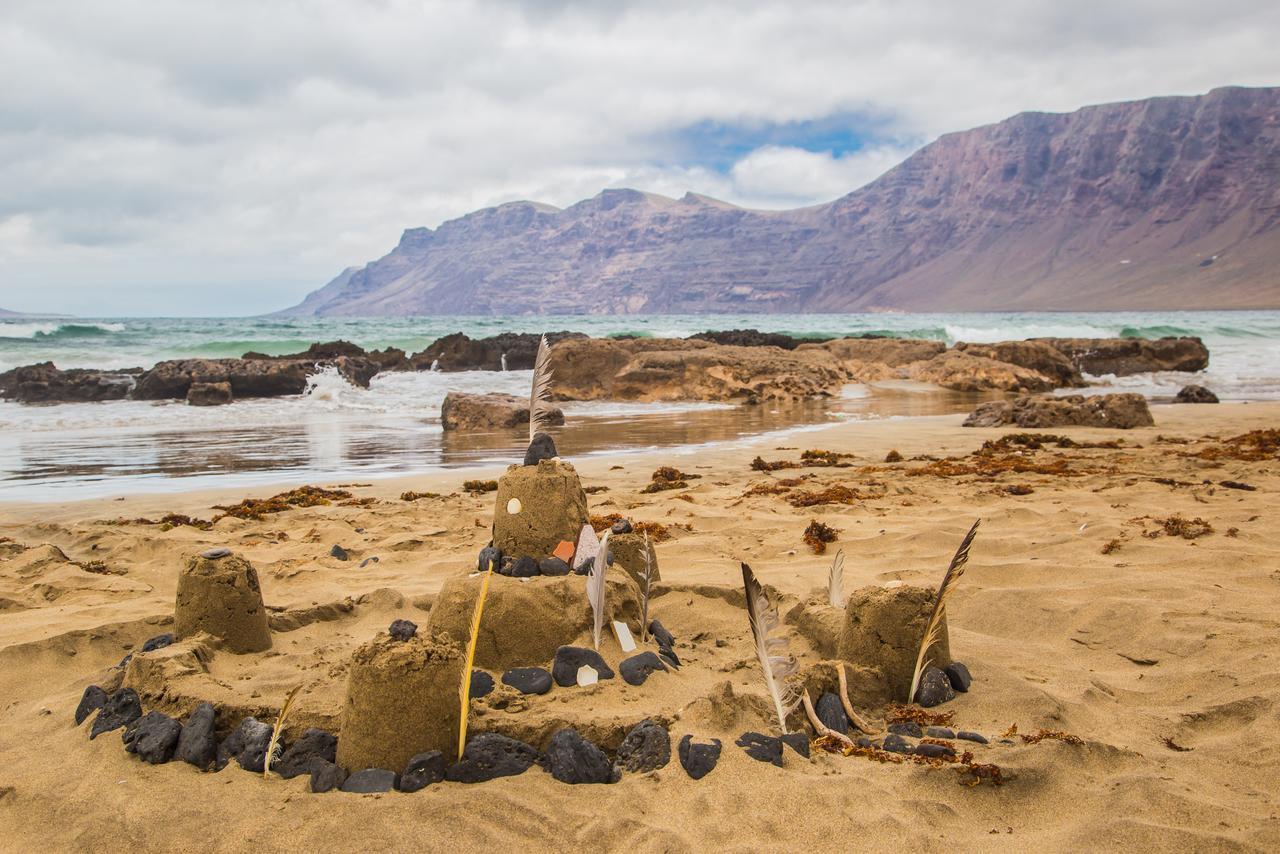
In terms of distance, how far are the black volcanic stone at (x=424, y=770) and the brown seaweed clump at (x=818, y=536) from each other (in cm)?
323

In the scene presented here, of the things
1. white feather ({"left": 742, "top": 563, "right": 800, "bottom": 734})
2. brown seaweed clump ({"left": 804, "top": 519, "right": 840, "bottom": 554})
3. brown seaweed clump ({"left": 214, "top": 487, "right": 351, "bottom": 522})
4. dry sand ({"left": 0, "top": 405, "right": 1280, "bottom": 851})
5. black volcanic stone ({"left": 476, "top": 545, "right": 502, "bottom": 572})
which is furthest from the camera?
brown seaweed clump ({"left": 214, "top": 487, "right": 351, "bottom": 522})

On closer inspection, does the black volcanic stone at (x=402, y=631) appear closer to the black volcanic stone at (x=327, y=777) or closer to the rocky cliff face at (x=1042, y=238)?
the black volcanic stone at (x=327, y=777)

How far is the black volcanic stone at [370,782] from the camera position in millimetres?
2645

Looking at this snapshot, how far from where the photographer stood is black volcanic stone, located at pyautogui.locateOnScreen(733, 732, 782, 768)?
276 cm

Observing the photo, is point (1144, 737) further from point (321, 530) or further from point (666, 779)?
point (321, 530)

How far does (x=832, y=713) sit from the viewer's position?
10.1ft

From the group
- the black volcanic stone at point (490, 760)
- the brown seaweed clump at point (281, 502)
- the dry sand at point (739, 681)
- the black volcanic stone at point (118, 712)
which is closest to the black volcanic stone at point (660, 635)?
the dry sand at point (739, 681)

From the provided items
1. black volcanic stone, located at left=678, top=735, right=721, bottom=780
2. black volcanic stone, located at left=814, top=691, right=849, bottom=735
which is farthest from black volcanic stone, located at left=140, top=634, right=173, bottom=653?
black volcanic stone, located at left=814, top=691, right=849, bottom=735

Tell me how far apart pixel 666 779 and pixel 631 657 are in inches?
31.8

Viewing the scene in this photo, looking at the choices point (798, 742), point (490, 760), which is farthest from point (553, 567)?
point (798, 742)

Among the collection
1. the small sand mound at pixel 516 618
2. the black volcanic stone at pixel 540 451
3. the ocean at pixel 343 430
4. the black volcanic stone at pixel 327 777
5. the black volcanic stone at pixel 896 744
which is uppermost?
the black volcanic stone at pixel 540 451

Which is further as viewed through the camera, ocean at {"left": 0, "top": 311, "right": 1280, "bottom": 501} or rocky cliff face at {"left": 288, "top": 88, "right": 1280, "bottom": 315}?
rocky cliff face at {"left": 288, "top": 88, "right": 1280, "bottom": 315}

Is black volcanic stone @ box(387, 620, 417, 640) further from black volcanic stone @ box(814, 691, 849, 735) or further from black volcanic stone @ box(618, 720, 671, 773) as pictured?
black volcanic stone @ box(814, 691, 849, 735)

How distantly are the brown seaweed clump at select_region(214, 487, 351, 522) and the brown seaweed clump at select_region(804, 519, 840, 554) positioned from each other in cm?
419
